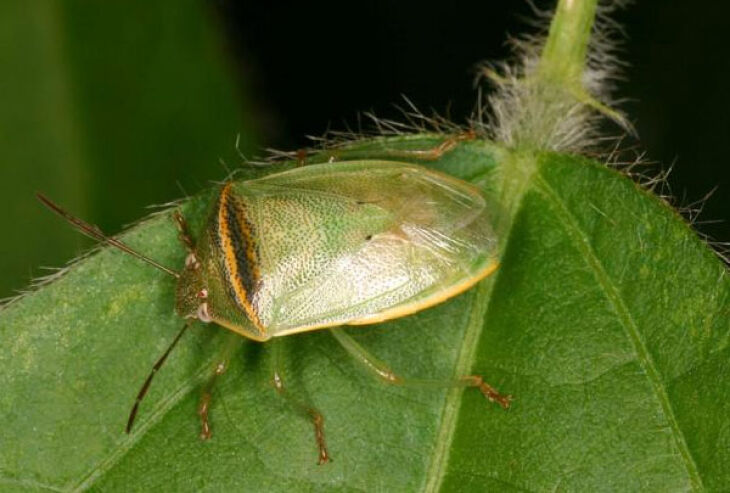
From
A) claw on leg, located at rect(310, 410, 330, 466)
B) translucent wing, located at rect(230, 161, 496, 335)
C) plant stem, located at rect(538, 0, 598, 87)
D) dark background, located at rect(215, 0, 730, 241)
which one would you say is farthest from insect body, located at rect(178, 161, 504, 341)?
dark background, located at rect(215, 0, 730, 241)

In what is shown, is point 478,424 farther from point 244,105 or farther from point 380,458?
point 244,105

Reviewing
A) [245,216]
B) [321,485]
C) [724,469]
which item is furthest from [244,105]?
[724,469]

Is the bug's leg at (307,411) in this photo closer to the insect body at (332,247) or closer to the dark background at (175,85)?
the insect body at (332,247)

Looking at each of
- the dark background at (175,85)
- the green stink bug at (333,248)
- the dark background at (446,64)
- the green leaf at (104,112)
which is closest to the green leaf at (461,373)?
the green stink bug at (333,248)

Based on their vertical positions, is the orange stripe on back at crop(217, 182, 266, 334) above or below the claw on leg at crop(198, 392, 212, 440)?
above

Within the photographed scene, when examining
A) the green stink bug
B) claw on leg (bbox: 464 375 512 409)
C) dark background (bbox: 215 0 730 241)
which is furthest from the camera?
dark background (bbox: 215 0 730 241)

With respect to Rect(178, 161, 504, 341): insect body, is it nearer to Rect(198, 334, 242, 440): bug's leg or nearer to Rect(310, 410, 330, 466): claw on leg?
Rect(198, 334, 242, 440): bug's leg
